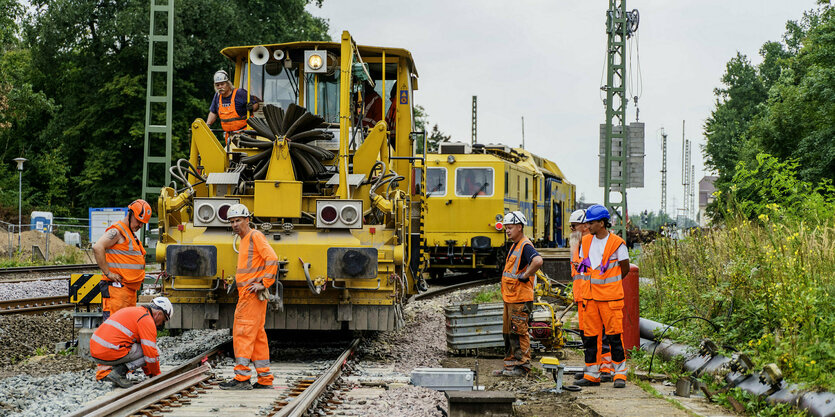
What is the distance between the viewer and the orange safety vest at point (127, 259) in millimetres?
8883

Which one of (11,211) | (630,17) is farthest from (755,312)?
(11,211)

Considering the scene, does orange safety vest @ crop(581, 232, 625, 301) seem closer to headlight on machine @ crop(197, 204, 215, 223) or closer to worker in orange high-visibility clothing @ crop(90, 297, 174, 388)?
headlight on machine @ crop(197, 204, 215, 223)

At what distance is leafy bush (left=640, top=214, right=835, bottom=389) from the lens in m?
7.19

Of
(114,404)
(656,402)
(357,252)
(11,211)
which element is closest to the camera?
(114,404)

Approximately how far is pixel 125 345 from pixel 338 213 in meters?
2.54

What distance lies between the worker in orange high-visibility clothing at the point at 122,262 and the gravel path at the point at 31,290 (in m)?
8.78

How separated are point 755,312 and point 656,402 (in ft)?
6.06

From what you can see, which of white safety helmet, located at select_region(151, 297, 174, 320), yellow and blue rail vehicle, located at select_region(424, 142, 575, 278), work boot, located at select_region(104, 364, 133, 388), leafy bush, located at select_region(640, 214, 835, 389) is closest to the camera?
leafy bush, located at select_region(640, 214, 835, 389)

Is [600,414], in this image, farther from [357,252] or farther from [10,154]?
[10,154]

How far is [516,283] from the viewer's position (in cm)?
923

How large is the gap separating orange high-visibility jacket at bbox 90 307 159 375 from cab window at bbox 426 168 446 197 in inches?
526

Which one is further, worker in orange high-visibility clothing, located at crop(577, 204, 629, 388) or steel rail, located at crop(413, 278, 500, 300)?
steel rail, located at crop(413, 278, 500, 300)

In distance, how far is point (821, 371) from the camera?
6715mm

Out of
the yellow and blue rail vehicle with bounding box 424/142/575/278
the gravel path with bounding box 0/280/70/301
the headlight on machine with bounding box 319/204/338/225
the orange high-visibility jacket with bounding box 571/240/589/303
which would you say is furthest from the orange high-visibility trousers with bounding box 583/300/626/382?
the gravel path with bounding box 0/280/70/301
